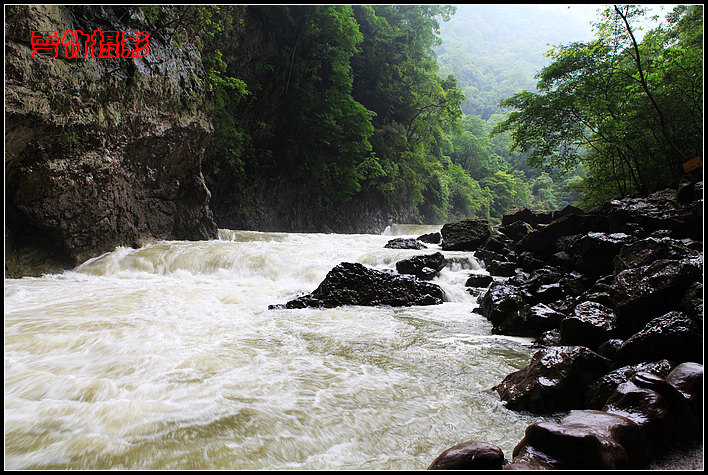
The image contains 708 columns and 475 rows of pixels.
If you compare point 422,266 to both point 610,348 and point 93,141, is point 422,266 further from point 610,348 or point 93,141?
point 93,141

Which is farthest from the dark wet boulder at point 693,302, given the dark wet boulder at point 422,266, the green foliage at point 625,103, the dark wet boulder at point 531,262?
the green foliage at point 625,103

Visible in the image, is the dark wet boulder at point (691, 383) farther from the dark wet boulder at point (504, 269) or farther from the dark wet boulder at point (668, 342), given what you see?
the dark wet boulder at point (504, 269)

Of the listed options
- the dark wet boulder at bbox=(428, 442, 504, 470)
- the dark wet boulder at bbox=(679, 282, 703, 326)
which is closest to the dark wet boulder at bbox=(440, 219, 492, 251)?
the dark wet boulder at bbox=(679, 282, 703, 326)

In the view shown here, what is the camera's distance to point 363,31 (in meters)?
25.2

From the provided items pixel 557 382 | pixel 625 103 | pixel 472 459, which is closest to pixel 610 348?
pixel 557 382

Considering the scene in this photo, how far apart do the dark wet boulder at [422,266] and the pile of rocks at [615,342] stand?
211 cm

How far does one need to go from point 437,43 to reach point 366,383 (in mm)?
33118

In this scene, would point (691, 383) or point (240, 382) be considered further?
point (240, 382)

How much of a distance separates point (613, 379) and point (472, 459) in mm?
1541

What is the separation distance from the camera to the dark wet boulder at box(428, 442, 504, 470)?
1926mm

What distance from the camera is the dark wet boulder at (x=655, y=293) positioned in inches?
141

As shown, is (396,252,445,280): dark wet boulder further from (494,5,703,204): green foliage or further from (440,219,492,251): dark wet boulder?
(494,5,703,204): green foliage

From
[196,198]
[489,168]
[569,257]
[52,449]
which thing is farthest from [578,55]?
[489,168]

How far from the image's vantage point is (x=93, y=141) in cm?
851
